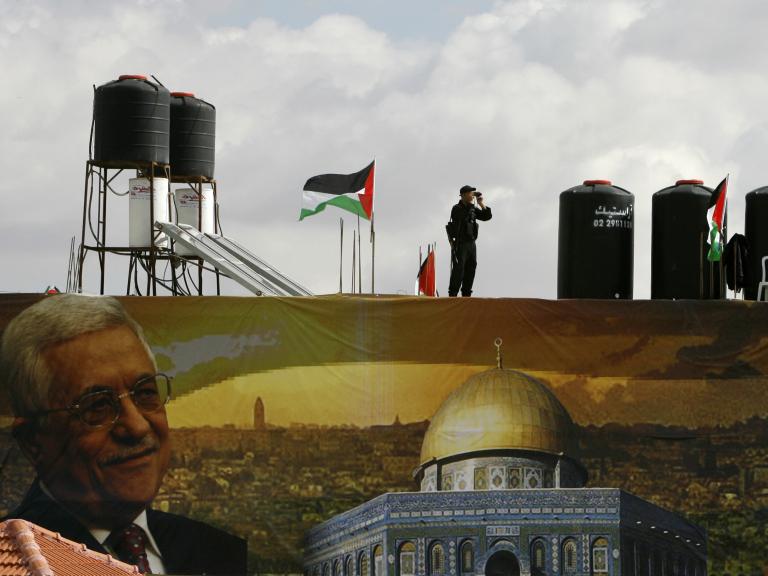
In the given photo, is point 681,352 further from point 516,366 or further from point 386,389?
point 386,389

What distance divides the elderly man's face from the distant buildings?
115 inches

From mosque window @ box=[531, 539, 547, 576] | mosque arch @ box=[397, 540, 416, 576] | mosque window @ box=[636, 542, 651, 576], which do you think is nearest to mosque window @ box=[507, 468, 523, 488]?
mosque window @ box=[531, 539, 547, 576]

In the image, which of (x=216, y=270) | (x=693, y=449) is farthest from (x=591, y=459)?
(x=216, y=270)

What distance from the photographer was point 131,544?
29531 mm

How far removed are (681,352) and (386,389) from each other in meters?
4.92

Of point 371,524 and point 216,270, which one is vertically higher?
point 216,270

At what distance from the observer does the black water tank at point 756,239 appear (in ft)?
104

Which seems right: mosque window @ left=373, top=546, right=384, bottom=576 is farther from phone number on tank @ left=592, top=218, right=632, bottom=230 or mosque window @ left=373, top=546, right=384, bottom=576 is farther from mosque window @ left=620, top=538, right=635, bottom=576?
phone number on tank @ left=592, top=218, right=632, bottom=230

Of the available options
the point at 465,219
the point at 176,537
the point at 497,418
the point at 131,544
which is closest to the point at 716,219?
the point at 465,219

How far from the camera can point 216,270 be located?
126 ft

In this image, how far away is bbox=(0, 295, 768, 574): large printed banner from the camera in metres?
29.9

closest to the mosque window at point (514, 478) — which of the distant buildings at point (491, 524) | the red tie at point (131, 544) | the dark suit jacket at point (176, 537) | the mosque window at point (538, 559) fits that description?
the distant buildings at point (491, 524)

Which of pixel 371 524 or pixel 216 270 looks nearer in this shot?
pixel 371 524

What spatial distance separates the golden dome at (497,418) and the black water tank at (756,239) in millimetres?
4047
